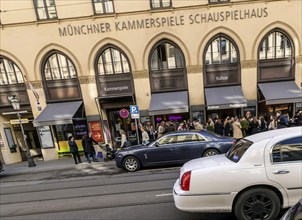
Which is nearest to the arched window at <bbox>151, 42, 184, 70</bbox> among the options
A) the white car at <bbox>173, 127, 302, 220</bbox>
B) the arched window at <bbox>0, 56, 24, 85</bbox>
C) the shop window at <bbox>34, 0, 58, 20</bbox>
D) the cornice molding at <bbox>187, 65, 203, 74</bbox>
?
the cornice molding at <bbox>187, 65, 203, 74</bbox>

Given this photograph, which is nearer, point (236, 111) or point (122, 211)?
point (122, 211)

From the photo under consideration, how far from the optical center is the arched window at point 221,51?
1139 centimetres

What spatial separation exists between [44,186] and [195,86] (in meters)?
9.27

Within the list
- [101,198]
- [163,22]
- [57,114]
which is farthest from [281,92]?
[57,114]

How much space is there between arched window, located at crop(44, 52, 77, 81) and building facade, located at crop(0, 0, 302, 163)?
6cm

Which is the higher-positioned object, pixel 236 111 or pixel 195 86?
pixel 195 86

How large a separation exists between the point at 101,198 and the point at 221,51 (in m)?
10.5

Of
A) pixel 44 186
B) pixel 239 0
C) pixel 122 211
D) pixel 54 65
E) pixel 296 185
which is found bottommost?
pixel 44 186

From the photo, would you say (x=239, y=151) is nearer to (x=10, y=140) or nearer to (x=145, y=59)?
(x=145, y=59)

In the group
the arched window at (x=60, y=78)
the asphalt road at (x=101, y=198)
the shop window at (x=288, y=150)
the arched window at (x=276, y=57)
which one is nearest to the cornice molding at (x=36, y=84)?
the arched window at (x=60, y=78)

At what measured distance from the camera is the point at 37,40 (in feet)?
37.8

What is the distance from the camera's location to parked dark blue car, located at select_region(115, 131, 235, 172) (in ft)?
22.7

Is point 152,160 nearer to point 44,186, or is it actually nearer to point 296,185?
point 44,186

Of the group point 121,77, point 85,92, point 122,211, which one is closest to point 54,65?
A: point 85,92
